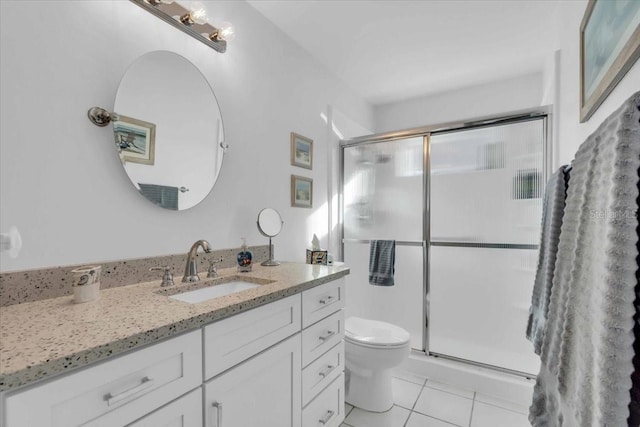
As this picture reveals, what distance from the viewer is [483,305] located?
2.09 meters

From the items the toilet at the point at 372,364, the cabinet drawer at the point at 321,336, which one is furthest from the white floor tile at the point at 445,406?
the cabinet drawer at the point at 321,336

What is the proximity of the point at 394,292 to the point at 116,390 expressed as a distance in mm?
2114

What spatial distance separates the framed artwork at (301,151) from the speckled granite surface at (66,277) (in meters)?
0.89

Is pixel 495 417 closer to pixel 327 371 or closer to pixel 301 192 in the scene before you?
pixel 327 371

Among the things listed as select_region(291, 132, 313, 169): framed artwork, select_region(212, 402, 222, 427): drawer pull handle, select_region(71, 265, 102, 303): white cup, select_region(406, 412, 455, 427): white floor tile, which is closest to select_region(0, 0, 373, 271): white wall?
select_region(71, 265, 102, 303): white cup

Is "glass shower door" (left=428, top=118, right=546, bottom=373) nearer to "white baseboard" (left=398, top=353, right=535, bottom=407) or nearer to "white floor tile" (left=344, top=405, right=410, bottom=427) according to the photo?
"white baseboard" (left=398, top=353, right=535, bottom=407)

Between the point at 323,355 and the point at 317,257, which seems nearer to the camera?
the point at 323,355

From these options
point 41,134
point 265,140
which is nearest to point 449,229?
point 265,140

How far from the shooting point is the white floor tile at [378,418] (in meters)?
1.68

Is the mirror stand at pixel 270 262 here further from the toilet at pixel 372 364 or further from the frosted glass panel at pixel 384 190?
the frosted glass panel at pixel 384 190

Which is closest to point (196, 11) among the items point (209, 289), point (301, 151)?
point (301, 151)

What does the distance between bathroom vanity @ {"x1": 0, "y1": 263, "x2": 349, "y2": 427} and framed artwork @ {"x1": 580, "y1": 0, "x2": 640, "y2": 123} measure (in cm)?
118

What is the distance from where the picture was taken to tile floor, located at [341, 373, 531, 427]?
1688 millimetres

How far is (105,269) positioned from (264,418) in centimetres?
80
